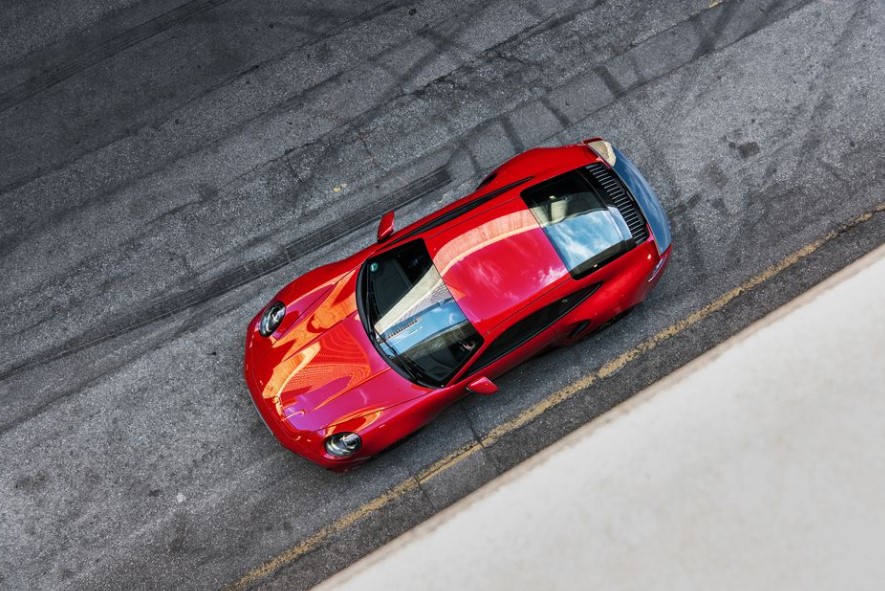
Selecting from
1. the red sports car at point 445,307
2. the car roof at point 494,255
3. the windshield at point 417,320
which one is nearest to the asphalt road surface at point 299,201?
the red sports car at point 445,307

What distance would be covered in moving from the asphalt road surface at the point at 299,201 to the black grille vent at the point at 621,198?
1003 mm

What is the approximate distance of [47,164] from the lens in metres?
6.48

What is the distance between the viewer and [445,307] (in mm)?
5234

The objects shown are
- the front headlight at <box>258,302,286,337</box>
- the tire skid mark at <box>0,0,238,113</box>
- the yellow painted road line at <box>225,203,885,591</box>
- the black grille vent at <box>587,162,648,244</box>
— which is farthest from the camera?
the tire skid mark at <box>0,0,238,113</box>

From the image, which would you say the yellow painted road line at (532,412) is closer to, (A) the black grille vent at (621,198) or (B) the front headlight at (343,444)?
(B) the front headlight at (343,444)

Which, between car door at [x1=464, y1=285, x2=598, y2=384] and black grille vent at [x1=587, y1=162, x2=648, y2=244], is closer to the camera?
car door at [x1=464, y1=285, x2=598, y2=384]

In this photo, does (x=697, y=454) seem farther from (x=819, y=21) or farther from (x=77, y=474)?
(x=77, y=474)

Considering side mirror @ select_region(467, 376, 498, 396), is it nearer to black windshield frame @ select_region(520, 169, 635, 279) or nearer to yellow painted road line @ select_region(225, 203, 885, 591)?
yellow painted road line @ select_region(225, 203, 885, 591)

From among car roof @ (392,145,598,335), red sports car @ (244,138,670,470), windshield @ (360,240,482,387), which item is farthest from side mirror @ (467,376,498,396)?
car roof @ (392,145,598,335)

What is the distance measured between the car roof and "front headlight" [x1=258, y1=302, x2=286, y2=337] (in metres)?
1.08

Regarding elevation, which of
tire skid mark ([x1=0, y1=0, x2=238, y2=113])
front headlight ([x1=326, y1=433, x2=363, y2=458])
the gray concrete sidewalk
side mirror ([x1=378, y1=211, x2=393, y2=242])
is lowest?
the gray concrete sidewalk

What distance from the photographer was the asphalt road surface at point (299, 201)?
5.88m

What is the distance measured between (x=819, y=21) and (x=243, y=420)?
6580 millimetres

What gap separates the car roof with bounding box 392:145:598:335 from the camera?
521 cm
